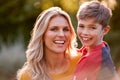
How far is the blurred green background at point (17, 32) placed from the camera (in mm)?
9969

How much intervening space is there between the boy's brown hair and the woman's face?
45 cm

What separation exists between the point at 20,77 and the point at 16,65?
5.30 m

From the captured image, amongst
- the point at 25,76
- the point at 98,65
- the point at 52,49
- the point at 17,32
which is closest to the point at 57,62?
the point at 52,49

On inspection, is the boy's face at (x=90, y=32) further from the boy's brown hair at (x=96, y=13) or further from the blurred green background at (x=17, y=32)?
the blurred green background at (x=17, y=32)

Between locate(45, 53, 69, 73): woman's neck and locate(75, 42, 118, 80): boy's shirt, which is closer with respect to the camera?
locate(75, 42, 118, 80): boy's shirt

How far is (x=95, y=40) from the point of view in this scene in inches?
208

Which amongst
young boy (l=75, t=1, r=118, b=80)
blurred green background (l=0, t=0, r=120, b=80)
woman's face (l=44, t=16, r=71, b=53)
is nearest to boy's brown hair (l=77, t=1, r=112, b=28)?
young boy (l=75, t=1, r=118, b=80)

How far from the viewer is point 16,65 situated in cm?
1134

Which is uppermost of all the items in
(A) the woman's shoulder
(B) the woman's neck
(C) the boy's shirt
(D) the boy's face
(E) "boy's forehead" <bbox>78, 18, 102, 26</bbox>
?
(E) "boy's forehead" <bbox>78, 18, 102, 26</bbox>

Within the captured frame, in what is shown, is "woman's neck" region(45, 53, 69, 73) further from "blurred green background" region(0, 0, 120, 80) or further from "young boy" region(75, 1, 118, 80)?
"blurred green background" region(0, 0, 120, 80)

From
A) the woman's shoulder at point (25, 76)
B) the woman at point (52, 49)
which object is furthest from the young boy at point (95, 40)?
the woman's shoulder at point (25, 76)

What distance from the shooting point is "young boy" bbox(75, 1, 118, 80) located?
17.3ft

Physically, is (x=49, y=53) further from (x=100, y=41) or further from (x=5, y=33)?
(x=5, y=33)

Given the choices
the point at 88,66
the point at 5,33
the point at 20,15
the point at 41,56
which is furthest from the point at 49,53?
the point at 5,33
